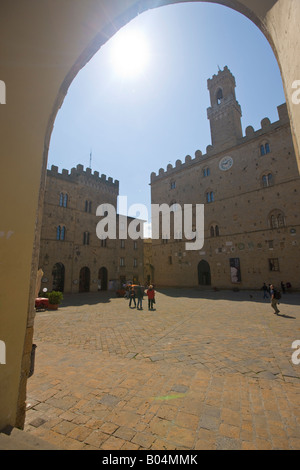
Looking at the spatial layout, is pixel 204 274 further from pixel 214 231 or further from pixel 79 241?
pixel 79 241

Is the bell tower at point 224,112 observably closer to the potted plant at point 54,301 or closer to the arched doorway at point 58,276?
the arched doorway at point 58,276

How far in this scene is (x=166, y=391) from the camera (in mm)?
3258

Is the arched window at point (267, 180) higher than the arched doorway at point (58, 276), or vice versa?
the arched window at point (267, 180)

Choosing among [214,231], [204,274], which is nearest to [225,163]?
[214,231]

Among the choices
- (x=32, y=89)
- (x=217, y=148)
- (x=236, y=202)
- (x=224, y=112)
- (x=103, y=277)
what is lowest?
(x=103, y=277)

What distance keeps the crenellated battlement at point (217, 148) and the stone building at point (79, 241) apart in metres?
7.34

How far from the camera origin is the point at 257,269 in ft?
63.9

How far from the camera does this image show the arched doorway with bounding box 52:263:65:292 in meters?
20.5

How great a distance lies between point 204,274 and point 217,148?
1521cm

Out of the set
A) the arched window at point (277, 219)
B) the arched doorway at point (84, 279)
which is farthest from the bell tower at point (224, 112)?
the arched doorway at point (84, 279)

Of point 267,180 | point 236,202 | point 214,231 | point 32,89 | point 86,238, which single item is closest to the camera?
point 32,89

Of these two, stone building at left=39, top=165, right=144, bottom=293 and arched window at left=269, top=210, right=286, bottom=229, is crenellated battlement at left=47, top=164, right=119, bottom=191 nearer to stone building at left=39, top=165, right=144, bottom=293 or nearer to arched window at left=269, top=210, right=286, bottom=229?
stone building at left=39, top=165, right=144, bottom=293

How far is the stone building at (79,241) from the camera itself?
20.3 m

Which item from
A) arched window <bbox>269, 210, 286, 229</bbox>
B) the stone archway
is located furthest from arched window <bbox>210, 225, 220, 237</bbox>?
the stone archway
